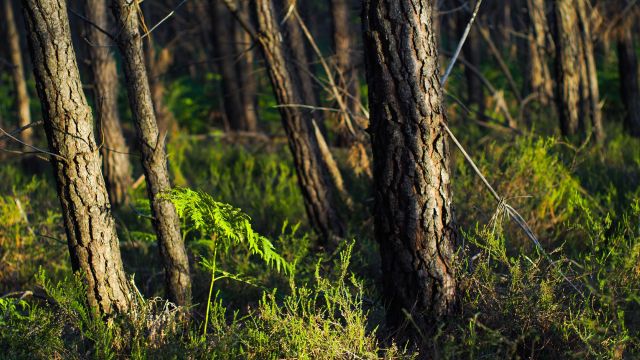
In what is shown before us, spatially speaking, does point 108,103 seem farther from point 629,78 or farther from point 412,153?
point 629,78

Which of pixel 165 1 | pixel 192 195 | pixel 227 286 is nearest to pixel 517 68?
pixel 165 1

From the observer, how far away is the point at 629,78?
1156 centimetres

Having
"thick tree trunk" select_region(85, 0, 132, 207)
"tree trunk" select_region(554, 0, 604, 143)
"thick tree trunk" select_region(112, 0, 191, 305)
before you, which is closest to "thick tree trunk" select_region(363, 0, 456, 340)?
"thick tree trunk" select_region(112, 0, 191, 305)

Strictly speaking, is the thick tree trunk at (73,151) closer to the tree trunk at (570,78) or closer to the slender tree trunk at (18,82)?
the tree trunk at (570,78)

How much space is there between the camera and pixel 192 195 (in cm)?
469

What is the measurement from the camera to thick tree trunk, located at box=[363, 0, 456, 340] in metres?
4.61

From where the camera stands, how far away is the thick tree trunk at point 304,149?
24.1 feet

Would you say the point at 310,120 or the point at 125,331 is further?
the point at 310,120

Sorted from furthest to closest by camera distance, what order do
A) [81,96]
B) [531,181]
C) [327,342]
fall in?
1. [531,181]
2. [81,96]
3. [327,342]

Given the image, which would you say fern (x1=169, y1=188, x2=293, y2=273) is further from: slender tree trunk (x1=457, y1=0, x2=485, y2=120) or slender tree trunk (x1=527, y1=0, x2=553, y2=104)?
slender tree trunk (x1=527, y1=0, x2=553, y2=104)

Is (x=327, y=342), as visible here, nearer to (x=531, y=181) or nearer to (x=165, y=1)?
(x=531, y=181)

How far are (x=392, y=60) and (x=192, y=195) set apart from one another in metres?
1.46

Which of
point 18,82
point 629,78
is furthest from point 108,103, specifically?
point 629,78

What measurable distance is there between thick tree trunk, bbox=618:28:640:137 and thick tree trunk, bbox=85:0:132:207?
23.9 ft
